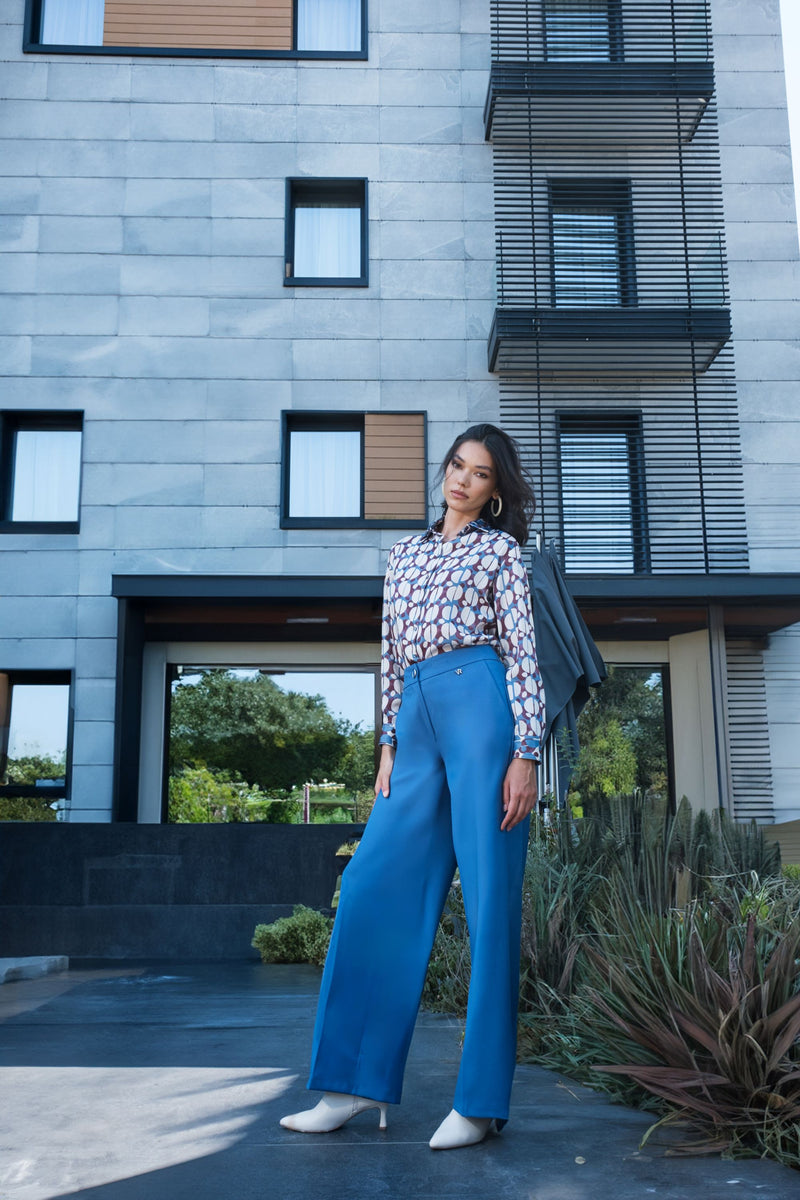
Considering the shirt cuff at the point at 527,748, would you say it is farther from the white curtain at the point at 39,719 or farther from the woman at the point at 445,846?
the white curtain at the point at 39,719

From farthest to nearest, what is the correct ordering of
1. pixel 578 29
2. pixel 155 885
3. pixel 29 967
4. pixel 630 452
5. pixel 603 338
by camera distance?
pixel 578 29 → pixel 630 452 → pixel 603 338 → pixel 155 885 → pixel 29 967

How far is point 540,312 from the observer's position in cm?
1266

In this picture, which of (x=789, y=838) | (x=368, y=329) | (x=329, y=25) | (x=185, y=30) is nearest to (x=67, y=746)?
(x=368, y=329)

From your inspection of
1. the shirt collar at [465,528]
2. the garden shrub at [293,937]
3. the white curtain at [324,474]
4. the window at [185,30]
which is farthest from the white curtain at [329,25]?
the shirt collar at [465,528]

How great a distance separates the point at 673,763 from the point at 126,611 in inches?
250

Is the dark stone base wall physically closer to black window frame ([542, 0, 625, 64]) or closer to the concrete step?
the concrete step

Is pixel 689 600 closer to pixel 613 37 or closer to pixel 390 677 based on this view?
pixel 613 37

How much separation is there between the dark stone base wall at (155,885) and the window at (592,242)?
7.30 meters

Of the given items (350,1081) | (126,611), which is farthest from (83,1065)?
(126,611)

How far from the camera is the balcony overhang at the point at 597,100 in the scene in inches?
517

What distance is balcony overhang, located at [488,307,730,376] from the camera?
12633mm

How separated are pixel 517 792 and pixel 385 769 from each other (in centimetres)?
44

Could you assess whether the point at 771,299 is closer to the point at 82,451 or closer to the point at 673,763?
the point at 673,763

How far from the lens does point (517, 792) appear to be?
9.35 ft
